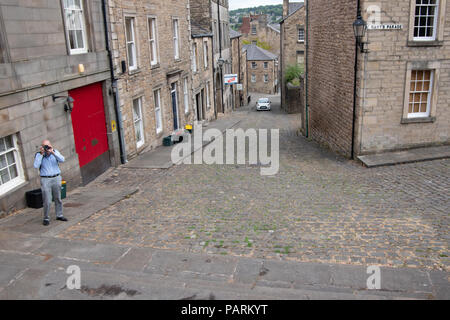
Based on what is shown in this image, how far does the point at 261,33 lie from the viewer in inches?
3140

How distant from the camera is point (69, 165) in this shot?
428 inches

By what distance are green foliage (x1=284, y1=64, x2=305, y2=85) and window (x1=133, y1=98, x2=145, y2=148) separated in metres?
30.1

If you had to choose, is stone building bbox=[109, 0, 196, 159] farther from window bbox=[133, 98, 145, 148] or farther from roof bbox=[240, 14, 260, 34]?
roof bbox=[240, 14, 260, 34]

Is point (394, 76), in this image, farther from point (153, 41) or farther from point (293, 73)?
point (293, 73)

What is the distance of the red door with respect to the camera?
11.5m

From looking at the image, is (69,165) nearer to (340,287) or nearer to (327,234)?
(327,234)

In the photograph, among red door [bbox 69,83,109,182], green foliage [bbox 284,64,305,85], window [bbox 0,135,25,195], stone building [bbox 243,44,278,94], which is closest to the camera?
window [bbox 0,135,25,195]

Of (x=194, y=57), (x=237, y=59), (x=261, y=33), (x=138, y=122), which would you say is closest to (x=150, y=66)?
(x=138, y=122)

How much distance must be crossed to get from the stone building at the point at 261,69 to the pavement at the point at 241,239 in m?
56.3

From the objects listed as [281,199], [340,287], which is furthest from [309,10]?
[340,287]

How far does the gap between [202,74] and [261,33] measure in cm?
5658

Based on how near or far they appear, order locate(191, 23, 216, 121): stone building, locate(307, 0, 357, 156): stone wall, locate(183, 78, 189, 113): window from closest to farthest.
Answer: locate(307, 0, 357, 156): stone wall
locate(183, 78, 189, 113): window
locate(191, 23, 216, 121): stone building

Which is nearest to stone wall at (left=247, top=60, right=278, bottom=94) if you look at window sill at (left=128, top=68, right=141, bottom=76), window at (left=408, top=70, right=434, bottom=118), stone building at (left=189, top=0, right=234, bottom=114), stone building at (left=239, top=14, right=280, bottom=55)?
stone building at (left=239, top=14, right=280, bottom=55)

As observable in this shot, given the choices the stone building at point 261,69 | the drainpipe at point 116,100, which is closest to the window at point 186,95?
the drainpipe at point 116,100
